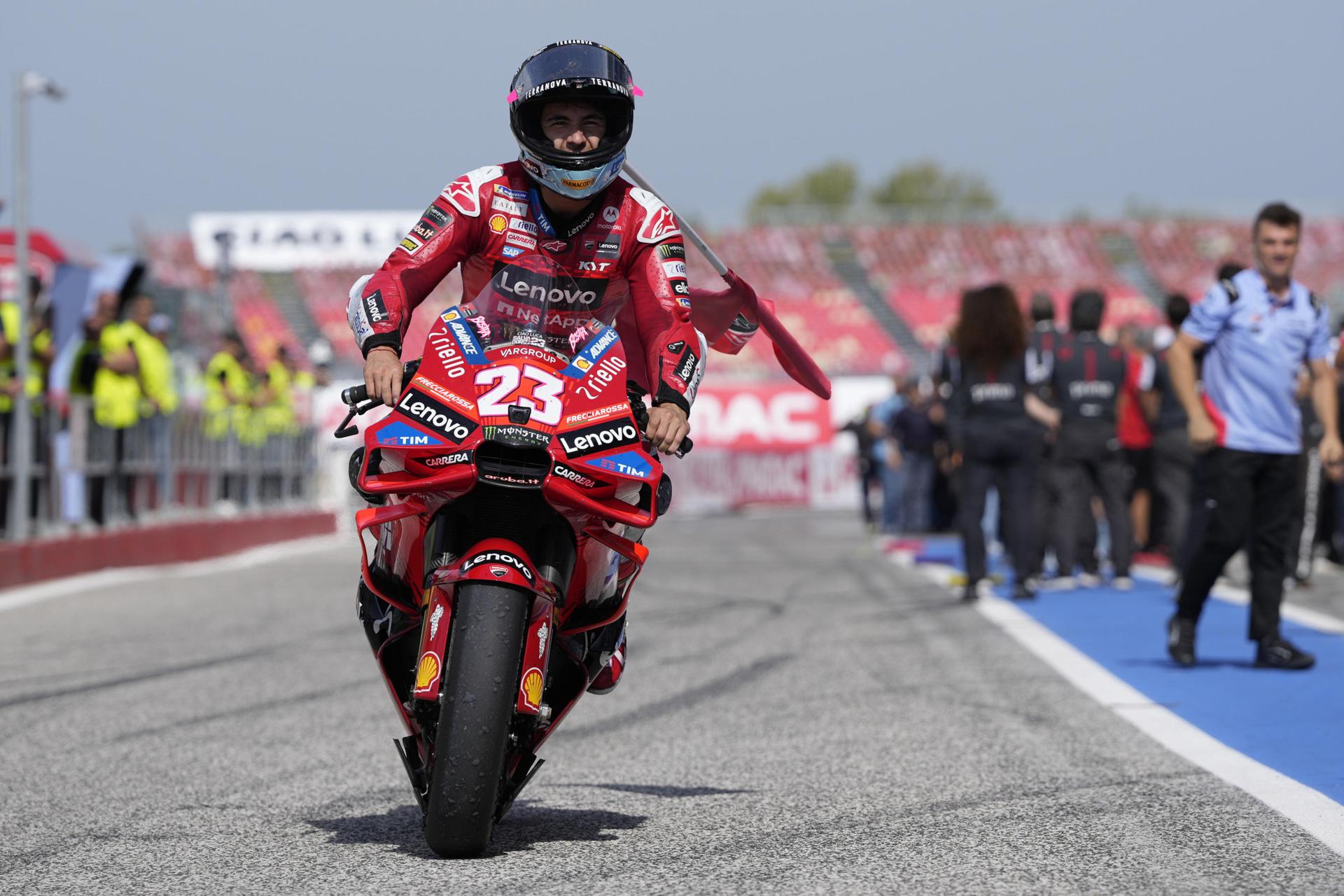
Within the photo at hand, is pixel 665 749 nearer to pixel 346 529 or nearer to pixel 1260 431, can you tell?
pixel 1260 431

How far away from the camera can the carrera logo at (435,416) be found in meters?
4.16

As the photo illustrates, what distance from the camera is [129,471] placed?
15344 millimetres

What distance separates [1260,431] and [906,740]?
8.89ft

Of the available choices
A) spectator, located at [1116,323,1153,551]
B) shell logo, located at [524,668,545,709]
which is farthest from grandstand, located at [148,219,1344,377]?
shell logo, located at [524,668,545,709]

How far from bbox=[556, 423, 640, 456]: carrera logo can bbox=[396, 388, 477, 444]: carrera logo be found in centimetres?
20

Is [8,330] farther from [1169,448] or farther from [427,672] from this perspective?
[427,672]

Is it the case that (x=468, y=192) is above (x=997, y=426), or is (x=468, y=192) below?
above

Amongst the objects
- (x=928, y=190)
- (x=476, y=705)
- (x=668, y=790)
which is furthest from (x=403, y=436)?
(x=928, y=190)

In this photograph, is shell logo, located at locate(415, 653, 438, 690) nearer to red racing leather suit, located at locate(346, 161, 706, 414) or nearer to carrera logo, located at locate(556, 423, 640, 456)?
carrera logo, located at locate(556, 423, 640, 456)

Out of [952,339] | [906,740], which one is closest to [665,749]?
[906,740]

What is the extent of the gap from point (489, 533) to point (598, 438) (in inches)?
12.5

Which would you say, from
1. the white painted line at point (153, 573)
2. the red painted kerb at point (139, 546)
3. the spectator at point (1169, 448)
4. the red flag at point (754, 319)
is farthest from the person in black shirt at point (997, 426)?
the red flag at point (754, 319)

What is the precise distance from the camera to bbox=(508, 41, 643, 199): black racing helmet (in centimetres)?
459

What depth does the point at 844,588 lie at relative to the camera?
13.6 metres
